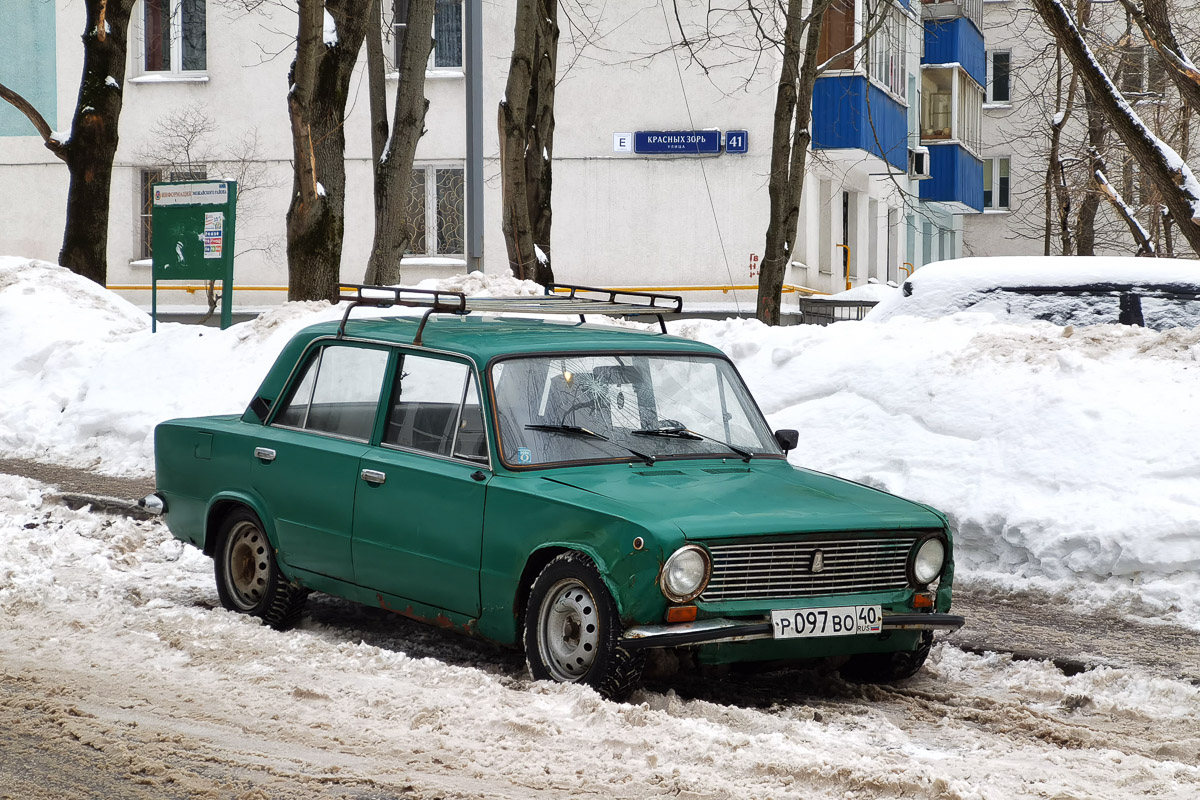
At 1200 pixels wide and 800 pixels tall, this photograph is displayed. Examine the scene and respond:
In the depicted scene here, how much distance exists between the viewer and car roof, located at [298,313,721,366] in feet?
21.0

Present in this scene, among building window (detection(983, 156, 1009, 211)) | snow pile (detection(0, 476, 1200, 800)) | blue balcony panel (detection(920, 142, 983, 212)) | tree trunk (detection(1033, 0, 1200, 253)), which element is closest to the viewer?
snow pile (detection(0, 476, 1200, 800))

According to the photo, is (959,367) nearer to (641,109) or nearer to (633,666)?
(633,666)

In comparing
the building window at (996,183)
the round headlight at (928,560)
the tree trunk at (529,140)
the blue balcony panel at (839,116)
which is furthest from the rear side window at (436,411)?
the building window at (996,183)

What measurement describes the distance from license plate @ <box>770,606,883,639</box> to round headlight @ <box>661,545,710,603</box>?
1.04ft

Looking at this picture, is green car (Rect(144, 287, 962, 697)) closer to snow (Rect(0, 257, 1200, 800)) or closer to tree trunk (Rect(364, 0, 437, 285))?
snow (Rect(0, 257, 1200, 800))

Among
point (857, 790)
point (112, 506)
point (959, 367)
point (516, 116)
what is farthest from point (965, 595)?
point (516, 116)

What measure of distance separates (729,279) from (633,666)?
2285cm

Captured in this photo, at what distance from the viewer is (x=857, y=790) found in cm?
441

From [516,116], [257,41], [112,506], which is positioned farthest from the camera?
[257,41]

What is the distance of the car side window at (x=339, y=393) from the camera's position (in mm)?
6777

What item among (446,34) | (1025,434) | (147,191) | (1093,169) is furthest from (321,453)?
(147,191)

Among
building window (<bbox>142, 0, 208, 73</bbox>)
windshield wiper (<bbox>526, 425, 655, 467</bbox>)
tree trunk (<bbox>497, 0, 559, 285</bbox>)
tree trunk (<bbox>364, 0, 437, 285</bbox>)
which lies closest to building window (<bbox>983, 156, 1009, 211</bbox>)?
building window (<bbox>142, 0, 208, 73</bbox>)

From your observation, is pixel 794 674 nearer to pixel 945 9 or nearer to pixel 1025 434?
pixel 1025 434

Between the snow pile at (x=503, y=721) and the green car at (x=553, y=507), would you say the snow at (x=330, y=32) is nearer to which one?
the green car at (x=553, y=507)
